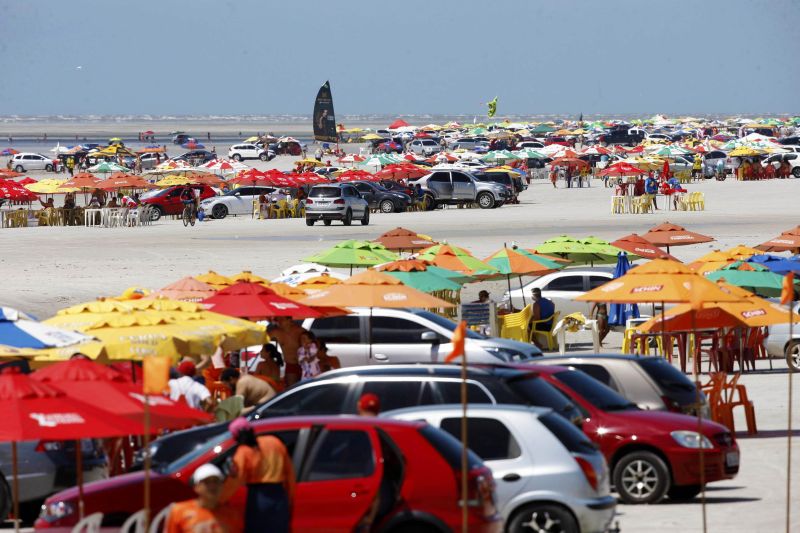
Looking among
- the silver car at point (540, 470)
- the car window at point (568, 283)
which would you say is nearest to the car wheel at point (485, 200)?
the car window at point (568, 283)

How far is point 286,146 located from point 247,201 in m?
60.0

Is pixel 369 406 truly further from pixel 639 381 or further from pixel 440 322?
pixel 440 322

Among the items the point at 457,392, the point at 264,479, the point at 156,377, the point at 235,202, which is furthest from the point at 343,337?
the point at 235,202

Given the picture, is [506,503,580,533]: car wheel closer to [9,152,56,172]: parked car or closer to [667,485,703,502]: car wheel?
[667,485,703,502]: car wheel

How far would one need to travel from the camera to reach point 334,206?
48625 mm

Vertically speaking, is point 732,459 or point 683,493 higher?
point 732,459

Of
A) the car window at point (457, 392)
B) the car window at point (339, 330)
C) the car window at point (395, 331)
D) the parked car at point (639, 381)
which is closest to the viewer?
the car window at point (457, 392)

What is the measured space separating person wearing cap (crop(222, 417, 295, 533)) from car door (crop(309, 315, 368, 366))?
920 cm

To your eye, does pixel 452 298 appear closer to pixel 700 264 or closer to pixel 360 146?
pixel 700 264

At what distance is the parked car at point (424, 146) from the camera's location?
109m

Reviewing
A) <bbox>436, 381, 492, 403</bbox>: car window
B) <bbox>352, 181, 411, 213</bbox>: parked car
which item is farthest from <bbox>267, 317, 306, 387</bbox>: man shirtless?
<bbox>352, 181, 411, 213</bbox>: parked car

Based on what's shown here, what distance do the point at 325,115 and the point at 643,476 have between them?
71568mm

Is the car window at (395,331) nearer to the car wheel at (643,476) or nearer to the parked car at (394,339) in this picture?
the parked car at (394,339)

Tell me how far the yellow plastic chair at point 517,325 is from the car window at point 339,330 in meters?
5.24
